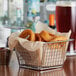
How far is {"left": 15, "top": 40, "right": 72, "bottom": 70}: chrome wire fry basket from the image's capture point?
0.88 meters

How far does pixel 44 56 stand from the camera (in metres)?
0.88

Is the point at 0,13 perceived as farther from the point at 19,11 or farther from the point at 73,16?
the point at 73,16

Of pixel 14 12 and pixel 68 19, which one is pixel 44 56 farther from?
pixel 14 12

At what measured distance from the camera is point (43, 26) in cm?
113

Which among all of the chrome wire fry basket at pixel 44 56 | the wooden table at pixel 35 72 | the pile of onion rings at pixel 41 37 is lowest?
the wooden table at pixel 35 72

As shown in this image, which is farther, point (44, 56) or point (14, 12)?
point (14, 12)

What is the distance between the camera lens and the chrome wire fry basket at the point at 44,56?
879mm

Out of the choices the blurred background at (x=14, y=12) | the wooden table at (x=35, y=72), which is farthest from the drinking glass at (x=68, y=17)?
the blurred background at (x=14, y=12)

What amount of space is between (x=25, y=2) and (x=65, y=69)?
6.28ft

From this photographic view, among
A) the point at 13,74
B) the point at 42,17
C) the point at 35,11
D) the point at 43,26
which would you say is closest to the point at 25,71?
the point at 13,74

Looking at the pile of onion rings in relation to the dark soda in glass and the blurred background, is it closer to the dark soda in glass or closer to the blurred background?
the dark soda in glass

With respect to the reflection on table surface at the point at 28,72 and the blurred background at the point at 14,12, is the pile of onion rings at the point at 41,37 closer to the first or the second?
the reflection on table surface at the point at 28,72

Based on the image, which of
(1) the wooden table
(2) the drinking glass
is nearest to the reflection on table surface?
(1) the wooden table

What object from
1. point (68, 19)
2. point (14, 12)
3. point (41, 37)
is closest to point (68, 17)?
point (68, 19)
